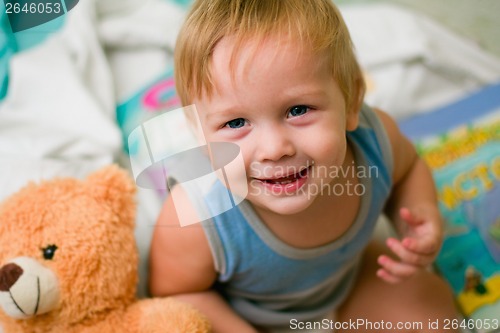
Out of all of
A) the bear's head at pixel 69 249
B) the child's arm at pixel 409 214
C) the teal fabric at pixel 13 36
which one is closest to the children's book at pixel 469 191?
the child's arm at pixel 409 214

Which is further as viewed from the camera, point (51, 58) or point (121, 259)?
point (51, 58)

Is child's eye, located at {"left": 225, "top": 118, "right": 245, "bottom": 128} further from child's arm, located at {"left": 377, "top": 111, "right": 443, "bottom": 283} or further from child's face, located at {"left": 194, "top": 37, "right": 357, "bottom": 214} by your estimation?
child's arm, located at {"left": 377, "top": 111, "right": 443, "bottom": 283}

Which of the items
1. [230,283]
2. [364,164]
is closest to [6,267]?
[230,283]

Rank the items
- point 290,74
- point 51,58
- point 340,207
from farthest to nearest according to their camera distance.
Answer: point 51,58 < point 340,207 < point 290,74

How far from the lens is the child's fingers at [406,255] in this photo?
0.52m

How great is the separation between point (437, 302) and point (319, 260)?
14 centimetres

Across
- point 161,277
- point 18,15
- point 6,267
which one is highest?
point 18,15

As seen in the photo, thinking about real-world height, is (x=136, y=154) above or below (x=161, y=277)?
above

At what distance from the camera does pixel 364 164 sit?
1.77 ft

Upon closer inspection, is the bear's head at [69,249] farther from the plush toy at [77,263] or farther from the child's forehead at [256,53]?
the child's forehead at [256,53]

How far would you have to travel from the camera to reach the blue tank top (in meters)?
0.50

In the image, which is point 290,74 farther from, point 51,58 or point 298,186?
point 51,58

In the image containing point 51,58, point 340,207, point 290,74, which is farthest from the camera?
point 51,58

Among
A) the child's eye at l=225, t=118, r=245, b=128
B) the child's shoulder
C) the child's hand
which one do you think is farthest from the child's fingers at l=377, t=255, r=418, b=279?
the child's eye at l=225, t=118, r=245, b=128
